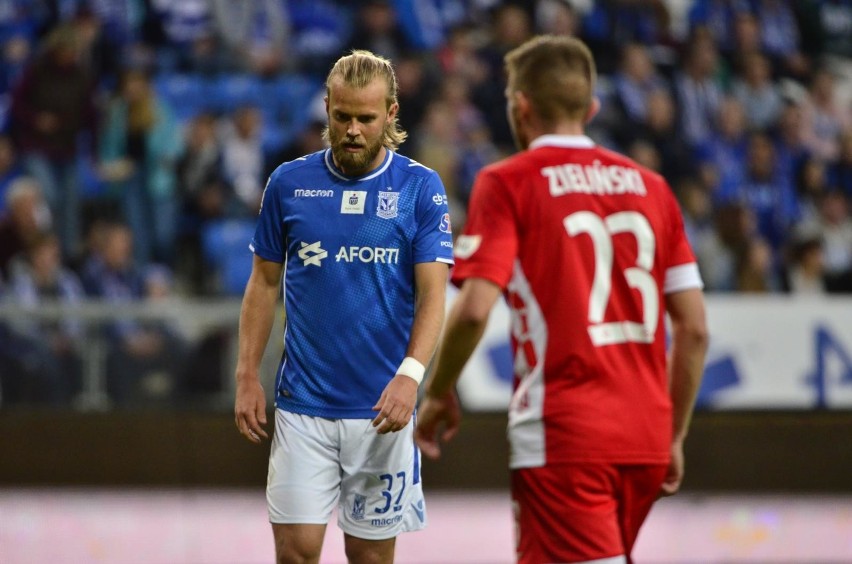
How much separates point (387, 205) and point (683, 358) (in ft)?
3.34

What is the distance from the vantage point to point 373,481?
3.94 m

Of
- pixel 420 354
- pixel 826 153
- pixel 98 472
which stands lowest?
pixel 98 472

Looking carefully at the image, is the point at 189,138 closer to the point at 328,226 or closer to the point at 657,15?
the point at 657,15

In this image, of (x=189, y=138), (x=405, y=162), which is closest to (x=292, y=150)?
(x=189, y=138)

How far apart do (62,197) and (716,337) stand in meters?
5.46

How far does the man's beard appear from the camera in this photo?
3820 millimetres

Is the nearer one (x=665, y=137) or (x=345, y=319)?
(x=345, y=319)

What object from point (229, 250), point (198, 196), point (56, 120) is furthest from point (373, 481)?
point (56, 120)

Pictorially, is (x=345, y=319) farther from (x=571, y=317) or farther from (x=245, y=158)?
(x=245, y=158)

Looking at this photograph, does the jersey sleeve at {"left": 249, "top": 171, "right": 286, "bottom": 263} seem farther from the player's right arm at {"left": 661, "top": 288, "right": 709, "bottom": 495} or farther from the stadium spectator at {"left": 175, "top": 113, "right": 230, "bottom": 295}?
the stadium spectator at {"left": 175, "top": 113, "right": 230, "bottom": 295}

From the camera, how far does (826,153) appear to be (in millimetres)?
12156

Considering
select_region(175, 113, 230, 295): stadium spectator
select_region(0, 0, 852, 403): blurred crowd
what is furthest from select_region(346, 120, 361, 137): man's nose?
select_region(175, 113, 230, 295): stadium spectator

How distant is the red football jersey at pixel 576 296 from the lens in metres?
3.36

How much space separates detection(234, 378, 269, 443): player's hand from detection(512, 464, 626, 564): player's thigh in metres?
0.92
